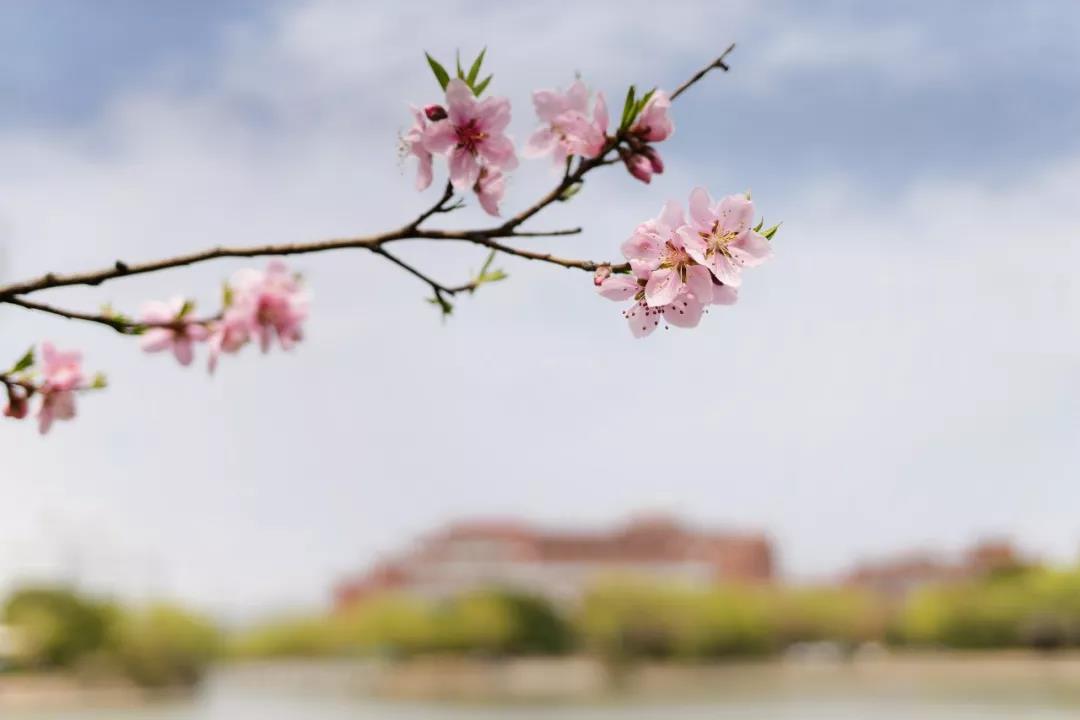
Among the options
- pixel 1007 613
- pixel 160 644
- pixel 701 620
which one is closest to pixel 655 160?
pixel 160 644

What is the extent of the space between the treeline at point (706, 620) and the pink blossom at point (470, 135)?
114 feet

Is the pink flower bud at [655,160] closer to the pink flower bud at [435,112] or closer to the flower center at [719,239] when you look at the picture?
the flower center at [719,239]

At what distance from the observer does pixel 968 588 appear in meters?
37.4

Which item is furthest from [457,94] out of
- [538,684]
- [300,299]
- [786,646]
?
[786,646]

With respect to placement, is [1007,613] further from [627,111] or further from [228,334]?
[627,111]

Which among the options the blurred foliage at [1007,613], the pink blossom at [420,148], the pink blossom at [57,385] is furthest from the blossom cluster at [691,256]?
the blurred foliage at [1007,613]

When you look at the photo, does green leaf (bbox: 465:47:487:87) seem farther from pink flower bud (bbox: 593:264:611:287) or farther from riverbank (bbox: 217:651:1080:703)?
riverbank (bbox: 217:651:1080:703)

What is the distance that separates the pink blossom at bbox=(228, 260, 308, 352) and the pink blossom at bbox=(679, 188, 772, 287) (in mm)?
750

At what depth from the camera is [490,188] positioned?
1526 mm

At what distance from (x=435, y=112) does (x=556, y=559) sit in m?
49.3

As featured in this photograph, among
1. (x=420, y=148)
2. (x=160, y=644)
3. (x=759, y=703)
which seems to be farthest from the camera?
(x=160, y=644)

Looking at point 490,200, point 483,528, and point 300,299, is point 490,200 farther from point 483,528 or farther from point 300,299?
point 483,528

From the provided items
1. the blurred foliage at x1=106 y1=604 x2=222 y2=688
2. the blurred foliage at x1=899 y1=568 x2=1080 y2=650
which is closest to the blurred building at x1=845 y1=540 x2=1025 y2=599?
the blurred foliage at x1=899 y1=568 x2=1080 y2=650

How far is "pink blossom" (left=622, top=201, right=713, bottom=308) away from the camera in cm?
141
